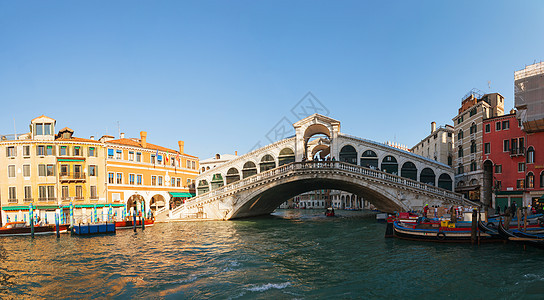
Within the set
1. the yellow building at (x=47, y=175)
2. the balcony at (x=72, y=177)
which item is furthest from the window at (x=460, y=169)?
the balcony at (x=72, y=177)

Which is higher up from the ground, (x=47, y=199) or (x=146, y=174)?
(x=146, y=174)

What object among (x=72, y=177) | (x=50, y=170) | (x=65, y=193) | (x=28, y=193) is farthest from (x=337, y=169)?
(x=28, y=193)

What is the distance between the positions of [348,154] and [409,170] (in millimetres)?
5422

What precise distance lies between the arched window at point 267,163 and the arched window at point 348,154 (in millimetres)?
6700

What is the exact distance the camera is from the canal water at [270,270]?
9.11 m

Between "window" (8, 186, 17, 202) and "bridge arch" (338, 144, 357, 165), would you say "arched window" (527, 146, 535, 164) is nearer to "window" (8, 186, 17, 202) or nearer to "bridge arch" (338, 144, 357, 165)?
"bridge arch" (338, 144, 357, 165)

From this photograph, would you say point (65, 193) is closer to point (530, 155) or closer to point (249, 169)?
point (249, 169)

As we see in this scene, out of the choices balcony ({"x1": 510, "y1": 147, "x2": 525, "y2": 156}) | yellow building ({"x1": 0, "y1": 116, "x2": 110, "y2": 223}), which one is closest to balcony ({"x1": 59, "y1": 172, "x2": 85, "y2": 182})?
yellow building ({"x1": 0, "y1": 116, "x2": 110, "y2": 223})

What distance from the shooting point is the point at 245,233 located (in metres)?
21.3

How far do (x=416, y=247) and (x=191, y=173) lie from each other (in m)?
28.2

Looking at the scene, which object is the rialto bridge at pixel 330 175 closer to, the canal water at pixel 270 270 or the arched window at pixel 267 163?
the arched window at pixel 267 163

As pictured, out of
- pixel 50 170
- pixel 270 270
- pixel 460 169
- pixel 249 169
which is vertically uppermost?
pixel 50 170

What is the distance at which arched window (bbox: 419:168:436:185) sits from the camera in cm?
2764

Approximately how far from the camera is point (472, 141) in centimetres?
2747
